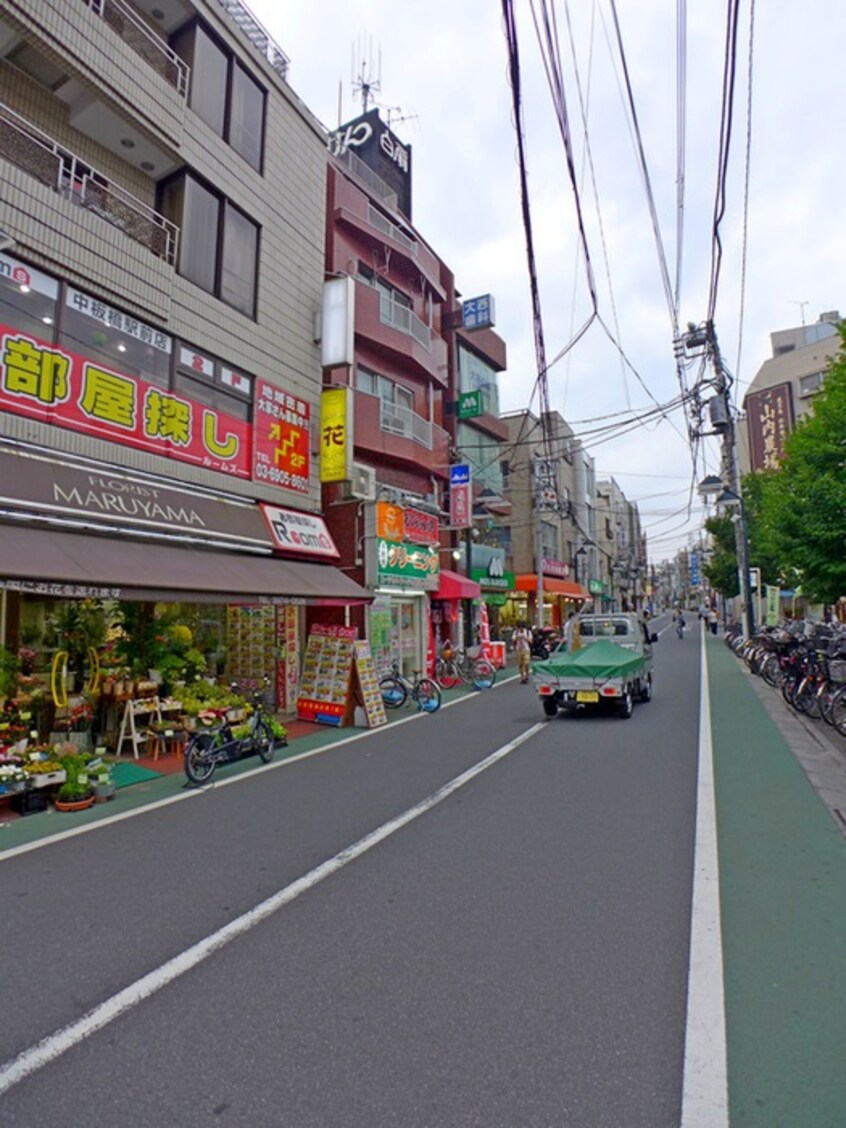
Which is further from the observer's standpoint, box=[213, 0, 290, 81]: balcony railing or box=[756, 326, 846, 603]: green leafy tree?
box=[213, 0, 290, 81]: balcony railing

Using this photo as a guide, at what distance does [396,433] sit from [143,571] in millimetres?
11781

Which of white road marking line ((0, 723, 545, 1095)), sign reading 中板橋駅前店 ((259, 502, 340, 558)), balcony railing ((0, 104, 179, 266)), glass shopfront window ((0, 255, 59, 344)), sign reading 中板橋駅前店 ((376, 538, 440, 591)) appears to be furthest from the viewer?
sign reading 中板橋駅前店 ((376, 538, 440, 591))

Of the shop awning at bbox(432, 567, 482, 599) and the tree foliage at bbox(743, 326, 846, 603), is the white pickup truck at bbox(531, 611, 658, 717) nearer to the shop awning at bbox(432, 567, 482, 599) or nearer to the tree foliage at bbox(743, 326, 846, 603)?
the tree foliage at bbox(743, 326, 846, 603)

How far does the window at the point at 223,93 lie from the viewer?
12.4 metres

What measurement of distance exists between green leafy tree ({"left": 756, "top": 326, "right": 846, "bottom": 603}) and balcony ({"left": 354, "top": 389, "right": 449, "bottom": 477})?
10.3 m

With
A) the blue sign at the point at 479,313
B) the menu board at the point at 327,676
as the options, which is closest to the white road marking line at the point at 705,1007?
the menu board at the point at 327,676

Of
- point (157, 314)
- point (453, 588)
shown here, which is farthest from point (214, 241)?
point (453, 588)

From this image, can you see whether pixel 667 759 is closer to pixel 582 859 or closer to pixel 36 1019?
pixel 582 859

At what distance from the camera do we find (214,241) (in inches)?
502

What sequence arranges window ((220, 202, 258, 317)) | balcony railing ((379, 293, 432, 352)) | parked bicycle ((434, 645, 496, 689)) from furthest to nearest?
balcony railing ((379, 293, 432, 352)) < parked bicycle ((434, 645, 496, 689)) < window ((220, 202, 258, 317))

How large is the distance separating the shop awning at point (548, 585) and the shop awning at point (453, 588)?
1372 cm

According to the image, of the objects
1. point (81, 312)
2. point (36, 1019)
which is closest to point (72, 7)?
point (81, 312)

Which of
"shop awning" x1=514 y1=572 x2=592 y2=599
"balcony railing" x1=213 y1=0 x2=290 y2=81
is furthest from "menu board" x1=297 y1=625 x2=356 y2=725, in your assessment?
"shop awning" x1=514 y1=572 x2=592 y2=599

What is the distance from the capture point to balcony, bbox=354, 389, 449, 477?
1783 cm
